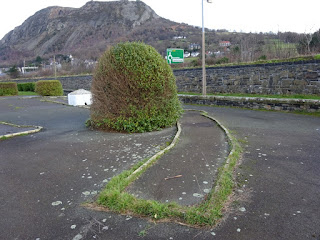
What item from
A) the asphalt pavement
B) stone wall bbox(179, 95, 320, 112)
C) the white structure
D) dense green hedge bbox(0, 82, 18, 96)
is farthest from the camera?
dense green hedge bbox(0, 82, 18, 96)

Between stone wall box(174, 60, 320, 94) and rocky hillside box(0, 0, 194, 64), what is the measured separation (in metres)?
56.1

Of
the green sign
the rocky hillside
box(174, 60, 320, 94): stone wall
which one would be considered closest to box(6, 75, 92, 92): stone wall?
the green sign

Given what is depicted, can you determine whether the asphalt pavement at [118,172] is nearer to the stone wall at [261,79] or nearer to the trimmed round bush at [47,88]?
the stone wall at [261,79]

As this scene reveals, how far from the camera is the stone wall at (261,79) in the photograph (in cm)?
1107

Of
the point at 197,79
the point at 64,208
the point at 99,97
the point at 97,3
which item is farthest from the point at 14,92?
the point at 97,3

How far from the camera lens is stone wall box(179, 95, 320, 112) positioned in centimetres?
924

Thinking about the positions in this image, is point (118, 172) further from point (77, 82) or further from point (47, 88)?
point (77, 82)

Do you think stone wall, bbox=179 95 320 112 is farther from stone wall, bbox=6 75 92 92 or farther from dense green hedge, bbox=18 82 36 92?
dense green hedge, bbox=18 82 36 92

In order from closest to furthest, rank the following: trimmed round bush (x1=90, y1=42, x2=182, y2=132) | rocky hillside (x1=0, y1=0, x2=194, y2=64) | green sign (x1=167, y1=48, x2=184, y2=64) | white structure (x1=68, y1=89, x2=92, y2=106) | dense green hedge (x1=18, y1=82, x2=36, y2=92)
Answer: trimmed round bush (x1=90, y1=42, x2=182, y2=132), white structure (x1=68, y1=89, x2=92, y2=106), green sign (x1=167, y1=48, x2=184, y2=64), dense green hedge (x1=18, y1=82, x2=36, y2=92), rocky hillside (x1=0, y1=0, x2=194, y2=64)

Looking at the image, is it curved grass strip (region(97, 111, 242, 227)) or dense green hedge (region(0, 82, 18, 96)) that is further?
dense green hedge (region(0, 82, 18, 96))

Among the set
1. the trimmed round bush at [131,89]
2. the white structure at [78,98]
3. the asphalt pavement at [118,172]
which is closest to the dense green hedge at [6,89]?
the white structure at [78,98]

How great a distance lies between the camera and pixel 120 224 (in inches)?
110

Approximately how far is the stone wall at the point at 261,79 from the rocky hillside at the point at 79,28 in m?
56.1

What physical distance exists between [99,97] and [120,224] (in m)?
4.97
